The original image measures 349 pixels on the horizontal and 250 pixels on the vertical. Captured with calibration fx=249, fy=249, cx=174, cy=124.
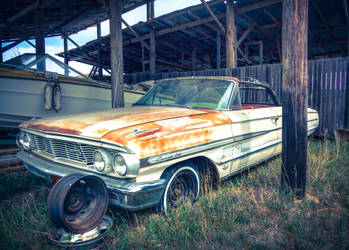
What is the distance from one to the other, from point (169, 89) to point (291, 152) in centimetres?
189

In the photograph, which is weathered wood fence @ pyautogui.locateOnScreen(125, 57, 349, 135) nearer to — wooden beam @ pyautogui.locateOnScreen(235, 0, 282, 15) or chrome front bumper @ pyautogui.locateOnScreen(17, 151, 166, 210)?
wooden beam @ pyautogui.locateOnScreen(235, 0, 282, 15)

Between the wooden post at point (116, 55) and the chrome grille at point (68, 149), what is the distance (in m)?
2.71

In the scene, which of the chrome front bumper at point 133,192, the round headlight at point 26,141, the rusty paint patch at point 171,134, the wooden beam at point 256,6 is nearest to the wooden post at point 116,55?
the round headlight at point 26,141

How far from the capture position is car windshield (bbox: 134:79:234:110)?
337cm

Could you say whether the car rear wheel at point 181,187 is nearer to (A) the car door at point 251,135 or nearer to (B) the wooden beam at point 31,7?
(A) the car door at point 251,135

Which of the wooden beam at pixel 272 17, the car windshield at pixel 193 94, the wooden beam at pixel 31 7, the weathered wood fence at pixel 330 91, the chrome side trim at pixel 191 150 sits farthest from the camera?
the wooden beam at pixel 272 17

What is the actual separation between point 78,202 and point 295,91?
2.56 meters

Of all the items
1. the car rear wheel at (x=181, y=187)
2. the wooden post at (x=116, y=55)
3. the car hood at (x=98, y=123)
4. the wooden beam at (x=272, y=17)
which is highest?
the wooden beam at (x=272, y=17)

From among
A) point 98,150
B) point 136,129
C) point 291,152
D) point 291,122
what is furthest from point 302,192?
point 98,150

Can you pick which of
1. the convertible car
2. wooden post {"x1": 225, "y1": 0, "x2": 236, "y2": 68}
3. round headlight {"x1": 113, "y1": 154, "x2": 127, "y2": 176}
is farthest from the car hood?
wooden post {"x1": 225, "y1": 0, "x2": 236, "y2": 68}

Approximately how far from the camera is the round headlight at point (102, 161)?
2.20 metres

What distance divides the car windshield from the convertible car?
0.01 metres

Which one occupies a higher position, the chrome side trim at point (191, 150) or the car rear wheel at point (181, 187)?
the chrome side trim at point (191, 150)

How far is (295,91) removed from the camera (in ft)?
9.45
